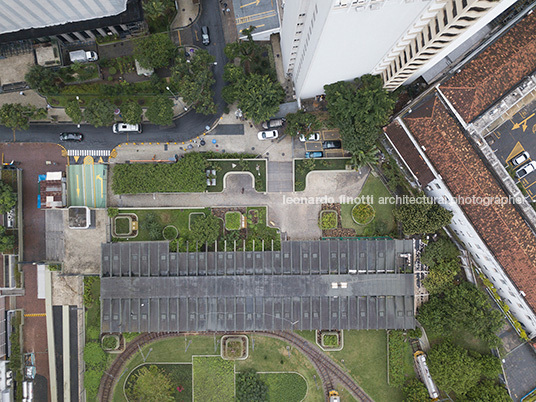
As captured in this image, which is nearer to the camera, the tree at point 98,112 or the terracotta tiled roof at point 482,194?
the terracotta tiled roof at point 482,194

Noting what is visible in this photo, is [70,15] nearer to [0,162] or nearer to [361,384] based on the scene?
[0,162]

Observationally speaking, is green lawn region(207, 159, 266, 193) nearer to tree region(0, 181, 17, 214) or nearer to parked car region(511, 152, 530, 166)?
tree region(0, 181, 17, 214)

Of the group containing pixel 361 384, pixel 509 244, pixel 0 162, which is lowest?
pixel 361 384

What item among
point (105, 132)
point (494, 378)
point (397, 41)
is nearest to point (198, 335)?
point (105, 132)

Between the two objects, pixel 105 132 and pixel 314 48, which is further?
pixel 105 132

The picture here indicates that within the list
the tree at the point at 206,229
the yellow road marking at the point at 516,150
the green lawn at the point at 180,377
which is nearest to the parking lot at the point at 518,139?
the yellow road marking at the point at 516,150

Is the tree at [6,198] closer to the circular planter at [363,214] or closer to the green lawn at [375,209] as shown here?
the green lawn at [375,209]

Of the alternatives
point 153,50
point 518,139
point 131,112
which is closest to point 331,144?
point 518,139
